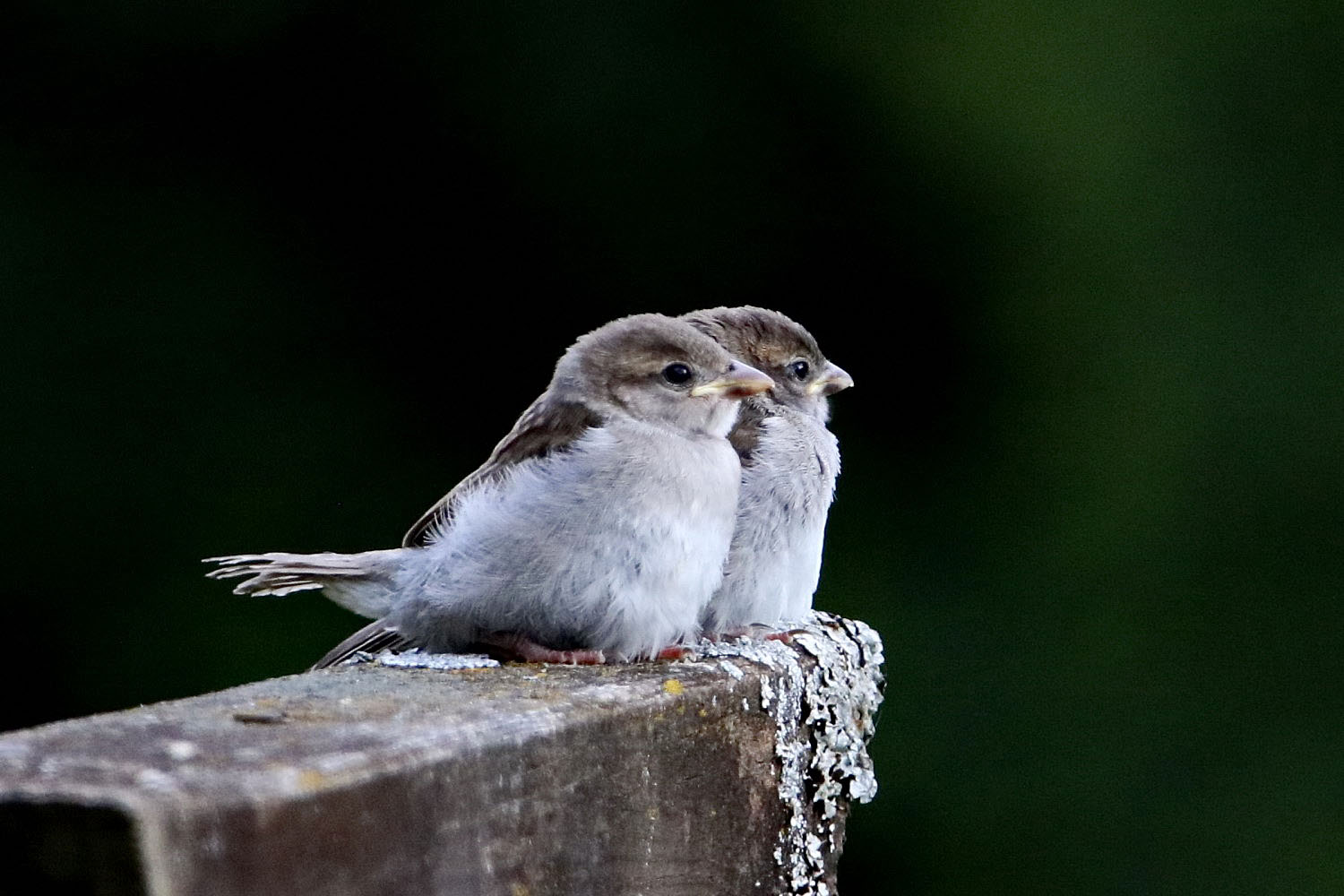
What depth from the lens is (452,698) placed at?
1.89 m

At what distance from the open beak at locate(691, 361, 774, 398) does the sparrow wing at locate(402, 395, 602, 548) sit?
24cm

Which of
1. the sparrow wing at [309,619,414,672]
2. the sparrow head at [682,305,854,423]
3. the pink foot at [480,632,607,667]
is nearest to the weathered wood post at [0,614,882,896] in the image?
the pink foot at [480,632,607,667]

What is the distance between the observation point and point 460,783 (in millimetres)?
1569

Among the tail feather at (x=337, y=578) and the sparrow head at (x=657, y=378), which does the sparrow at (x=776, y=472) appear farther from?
the tail feather at (x=337, y=578)

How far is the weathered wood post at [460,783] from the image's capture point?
48.5 inches

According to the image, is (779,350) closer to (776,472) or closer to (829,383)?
(829,383)

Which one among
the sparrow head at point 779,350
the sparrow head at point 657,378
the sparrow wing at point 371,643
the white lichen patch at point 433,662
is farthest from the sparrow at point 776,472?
the white lichen patch at point 433,662

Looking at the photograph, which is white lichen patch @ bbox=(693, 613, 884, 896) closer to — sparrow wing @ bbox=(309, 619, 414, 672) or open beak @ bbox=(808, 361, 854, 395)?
sparrow wing @ bbox=(309, 619, 414, 672)

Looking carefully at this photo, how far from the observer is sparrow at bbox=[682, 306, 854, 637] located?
11.5 feet

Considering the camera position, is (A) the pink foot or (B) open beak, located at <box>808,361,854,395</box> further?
(B) open beak, located at <box>808,361,854,395</box>

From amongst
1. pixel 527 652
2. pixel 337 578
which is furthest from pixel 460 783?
pixel 337 578

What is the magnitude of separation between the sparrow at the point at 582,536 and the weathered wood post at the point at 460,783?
313 millimetres

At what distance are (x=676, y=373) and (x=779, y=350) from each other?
845mm

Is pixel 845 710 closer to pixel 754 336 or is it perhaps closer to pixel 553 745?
pixel 553 745
